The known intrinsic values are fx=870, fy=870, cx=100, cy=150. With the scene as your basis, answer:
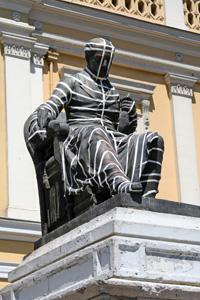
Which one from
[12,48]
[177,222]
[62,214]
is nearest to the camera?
[177,222]

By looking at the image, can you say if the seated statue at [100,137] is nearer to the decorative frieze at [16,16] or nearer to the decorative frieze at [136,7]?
the decorative frieze at [16,16]

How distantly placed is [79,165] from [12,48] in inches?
282

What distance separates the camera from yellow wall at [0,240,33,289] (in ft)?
35.4

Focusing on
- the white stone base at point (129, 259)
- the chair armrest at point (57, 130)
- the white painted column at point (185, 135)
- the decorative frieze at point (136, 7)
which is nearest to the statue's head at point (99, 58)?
the chair armrest at point (57, 130)

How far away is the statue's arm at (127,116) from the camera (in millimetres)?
5285

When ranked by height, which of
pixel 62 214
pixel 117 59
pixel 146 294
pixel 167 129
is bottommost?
pixel 146 294

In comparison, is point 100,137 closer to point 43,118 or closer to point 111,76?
point 43,118

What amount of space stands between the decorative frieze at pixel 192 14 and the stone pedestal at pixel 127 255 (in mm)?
9507

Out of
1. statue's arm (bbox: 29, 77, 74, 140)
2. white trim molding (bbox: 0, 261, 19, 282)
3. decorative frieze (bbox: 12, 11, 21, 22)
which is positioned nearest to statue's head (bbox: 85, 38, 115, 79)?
statue's arm (bbox: 29, 77, 74, 140)

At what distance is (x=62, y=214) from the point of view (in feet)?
16.3

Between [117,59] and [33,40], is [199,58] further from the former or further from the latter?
[33,40]

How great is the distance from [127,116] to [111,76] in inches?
285

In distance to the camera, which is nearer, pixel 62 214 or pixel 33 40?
pixel 62 214

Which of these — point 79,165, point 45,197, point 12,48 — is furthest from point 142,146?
point 12,48
